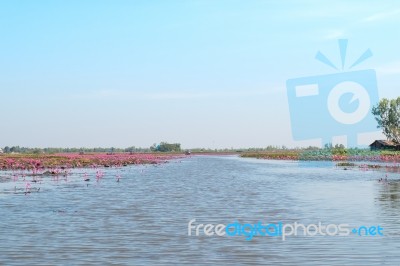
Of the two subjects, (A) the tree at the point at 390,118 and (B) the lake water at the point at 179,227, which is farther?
(A) the tree at the point at 390,118

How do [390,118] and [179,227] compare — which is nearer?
[179,227]

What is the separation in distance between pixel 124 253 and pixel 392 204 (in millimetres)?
12255

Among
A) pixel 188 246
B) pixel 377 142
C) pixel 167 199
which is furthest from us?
pixel 377 142

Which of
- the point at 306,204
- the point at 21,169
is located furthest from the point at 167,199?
the point at 21,169

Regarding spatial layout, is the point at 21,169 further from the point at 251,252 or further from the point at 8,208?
the point at 251,252

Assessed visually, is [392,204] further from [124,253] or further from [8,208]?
[8,208]

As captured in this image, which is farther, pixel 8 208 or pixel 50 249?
pixel 8 208

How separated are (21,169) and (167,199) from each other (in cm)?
3112

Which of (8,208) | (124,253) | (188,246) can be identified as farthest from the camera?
(8,208)

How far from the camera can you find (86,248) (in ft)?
36.1

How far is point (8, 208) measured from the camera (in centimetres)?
1784

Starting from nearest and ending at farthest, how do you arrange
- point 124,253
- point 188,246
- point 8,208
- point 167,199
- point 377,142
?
point 124,253 → point 188,246 → point 8,208 → point 167,199 → point 377,142

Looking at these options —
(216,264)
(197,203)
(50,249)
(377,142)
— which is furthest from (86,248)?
(377,142)

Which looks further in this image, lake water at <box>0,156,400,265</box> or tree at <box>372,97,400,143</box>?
tree at <box>372,97,400,143</box>
